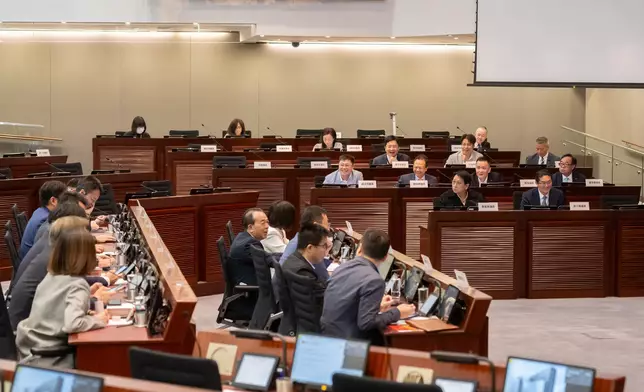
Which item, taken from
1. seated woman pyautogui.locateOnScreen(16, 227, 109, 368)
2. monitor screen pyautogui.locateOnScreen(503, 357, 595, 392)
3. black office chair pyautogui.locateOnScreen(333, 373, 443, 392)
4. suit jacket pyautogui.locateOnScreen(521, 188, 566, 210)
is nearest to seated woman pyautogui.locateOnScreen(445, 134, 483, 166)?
suit jacket pyautogui.locateOnScreen(521, 188, 566, 210)

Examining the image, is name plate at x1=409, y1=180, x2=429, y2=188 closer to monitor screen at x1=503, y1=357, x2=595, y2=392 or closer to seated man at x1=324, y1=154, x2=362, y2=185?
seated man at x1=324, y1=154, x2=362, y2=185

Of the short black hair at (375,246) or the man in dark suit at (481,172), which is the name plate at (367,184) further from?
the short black hair at (375,246)

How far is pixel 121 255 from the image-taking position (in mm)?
8125

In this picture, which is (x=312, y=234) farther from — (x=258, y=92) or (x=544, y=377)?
(x=258, y=92)

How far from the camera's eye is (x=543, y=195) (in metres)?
11.0

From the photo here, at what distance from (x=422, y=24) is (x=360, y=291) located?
12459 millimetres

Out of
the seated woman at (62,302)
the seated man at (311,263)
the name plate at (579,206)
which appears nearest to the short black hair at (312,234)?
the seated man at (311,263)

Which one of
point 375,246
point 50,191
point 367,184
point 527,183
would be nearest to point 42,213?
point 50,191

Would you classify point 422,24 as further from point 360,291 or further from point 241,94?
point 360,291

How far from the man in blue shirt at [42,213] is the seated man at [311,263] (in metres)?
2.69

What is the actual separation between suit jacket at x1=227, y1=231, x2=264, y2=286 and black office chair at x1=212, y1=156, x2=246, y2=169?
201 inches

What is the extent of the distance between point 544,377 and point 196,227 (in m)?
6.99

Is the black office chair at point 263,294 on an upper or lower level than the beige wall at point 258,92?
lower

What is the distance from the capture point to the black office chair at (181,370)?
3.91 metres
